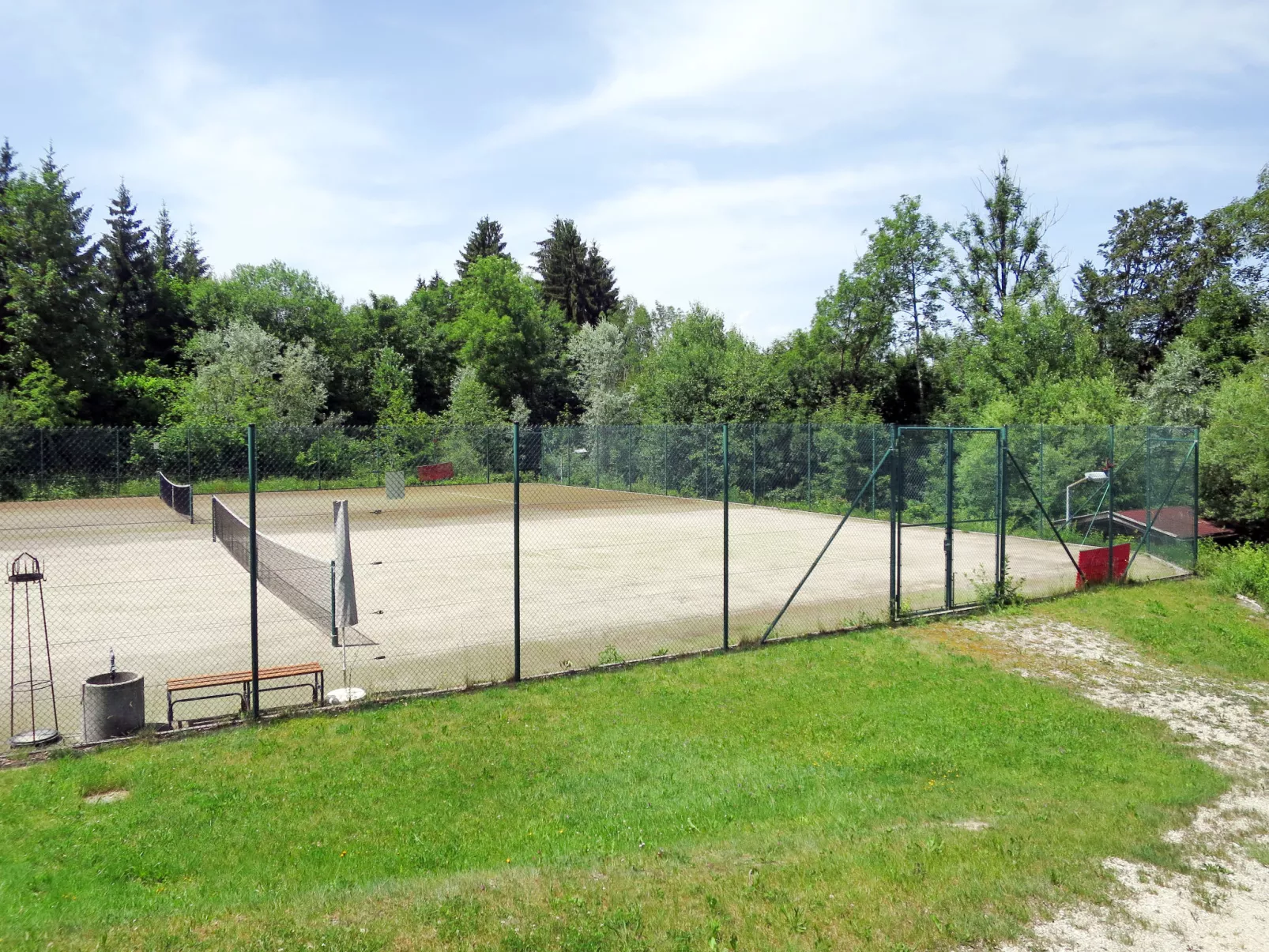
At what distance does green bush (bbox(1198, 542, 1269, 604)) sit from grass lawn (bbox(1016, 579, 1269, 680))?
0.25m

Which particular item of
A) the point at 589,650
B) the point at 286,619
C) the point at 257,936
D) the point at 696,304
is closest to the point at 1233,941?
the point at 257,936

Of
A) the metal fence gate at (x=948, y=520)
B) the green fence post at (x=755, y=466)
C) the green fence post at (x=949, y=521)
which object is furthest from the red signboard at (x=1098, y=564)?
the green fence post at (x=755, y=466)

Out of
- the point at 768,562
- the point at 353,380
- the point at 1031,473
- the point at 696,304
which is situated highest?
Result: the point at 696,304

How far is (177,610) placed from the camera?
12828mm

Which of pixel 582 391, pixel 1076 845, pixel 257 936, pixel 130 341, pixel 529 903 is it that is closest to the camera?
pixel 257 936

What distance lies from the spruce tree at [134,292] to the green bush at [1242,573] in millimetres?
53105

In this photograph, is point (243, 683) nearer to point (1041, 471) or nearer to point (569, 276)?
point (1041, 471)

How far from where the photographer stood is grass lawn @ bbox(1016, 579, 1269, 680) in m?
9.83

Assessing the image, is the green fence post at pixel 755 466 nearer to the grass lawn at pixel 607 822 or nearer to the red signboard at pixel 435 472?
the red signboard at pixel 435 472

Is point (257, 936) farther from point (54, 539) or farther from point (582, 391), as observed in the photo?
point (582, 391)

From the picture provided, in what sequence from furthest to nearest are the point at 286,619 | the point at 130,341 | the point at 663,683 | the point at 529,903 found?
the point at 130,341, the point at 286,619, the point at 663,683, the point at 529,903

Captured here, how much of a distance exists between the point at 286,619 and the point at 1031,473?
15.9 metres

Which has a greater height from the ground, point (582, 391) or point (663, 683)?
point (582, 391)

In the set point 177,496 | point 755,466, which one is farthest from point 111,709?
point 755,466
